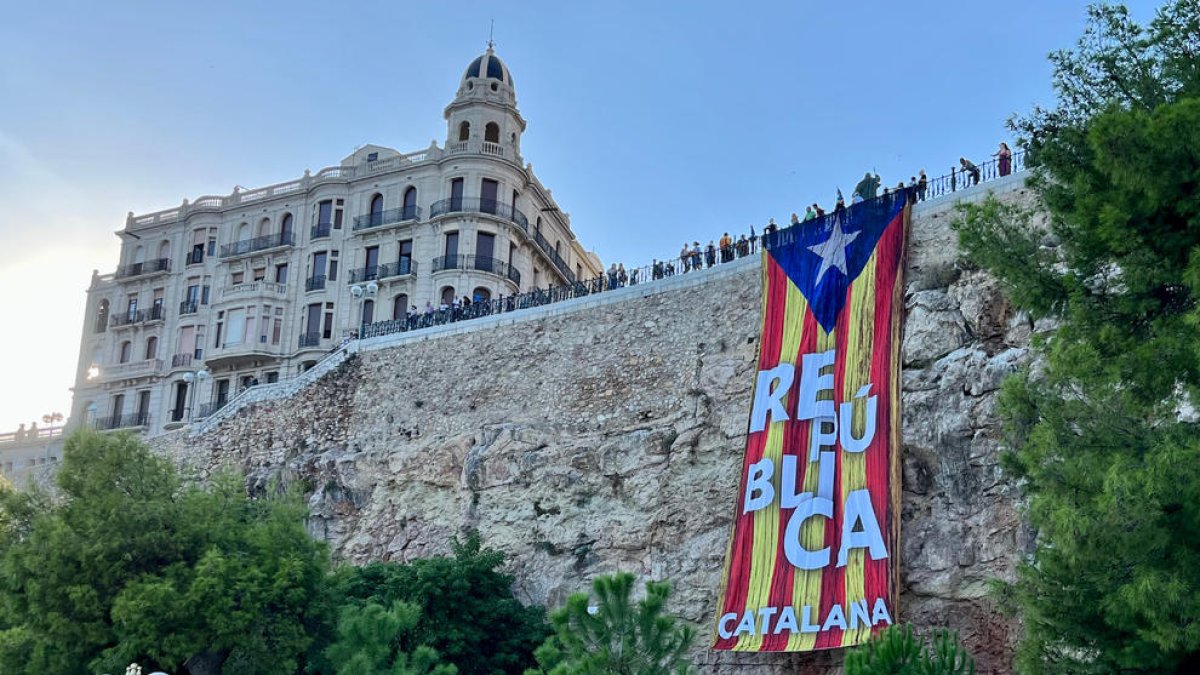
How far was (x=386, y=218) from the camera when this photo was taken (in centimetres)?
4219

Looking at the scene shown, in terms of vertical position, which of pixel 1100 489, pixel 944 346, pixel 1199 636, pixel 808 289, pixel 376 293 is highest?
pixel 376 293

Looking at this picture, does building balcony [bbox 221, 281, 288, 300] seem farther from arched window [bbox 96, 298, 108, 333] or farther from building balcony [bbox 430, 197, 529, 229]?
arched window [bbox 96, 298, 108, 333]

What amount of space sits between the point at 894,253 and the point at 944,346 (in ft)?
7.13

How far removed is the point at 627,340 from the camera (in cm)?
2820

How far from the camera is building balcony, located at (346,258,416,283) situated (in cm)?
4081

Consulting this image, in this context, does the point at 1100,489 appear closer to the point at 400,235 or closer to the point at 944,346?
the point at 944,346

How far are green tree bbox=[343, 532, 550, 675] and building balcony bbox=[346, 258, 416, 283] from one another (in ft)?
55.9

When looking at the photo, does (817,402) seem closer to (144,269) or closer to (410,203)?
(410,203)

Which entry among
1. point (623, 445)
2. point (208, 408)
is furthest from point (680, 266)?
point (208, 408)

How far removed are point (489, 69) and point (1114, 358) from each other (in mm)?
33770

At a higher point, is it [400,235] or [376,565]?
[400,235]

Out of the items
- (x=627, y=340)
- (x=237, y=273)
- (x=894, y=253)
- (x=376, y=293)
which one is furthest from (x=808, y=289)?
(x=237, y=273)

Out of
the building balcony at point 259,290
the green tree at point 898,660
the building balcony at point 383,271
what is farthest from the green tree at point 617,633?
the building balcony at point 259,290

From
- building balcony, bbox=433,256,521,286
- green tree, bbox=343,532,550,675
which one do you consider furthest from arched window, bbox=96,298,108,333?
green tree, bbox=343,532,550,675
